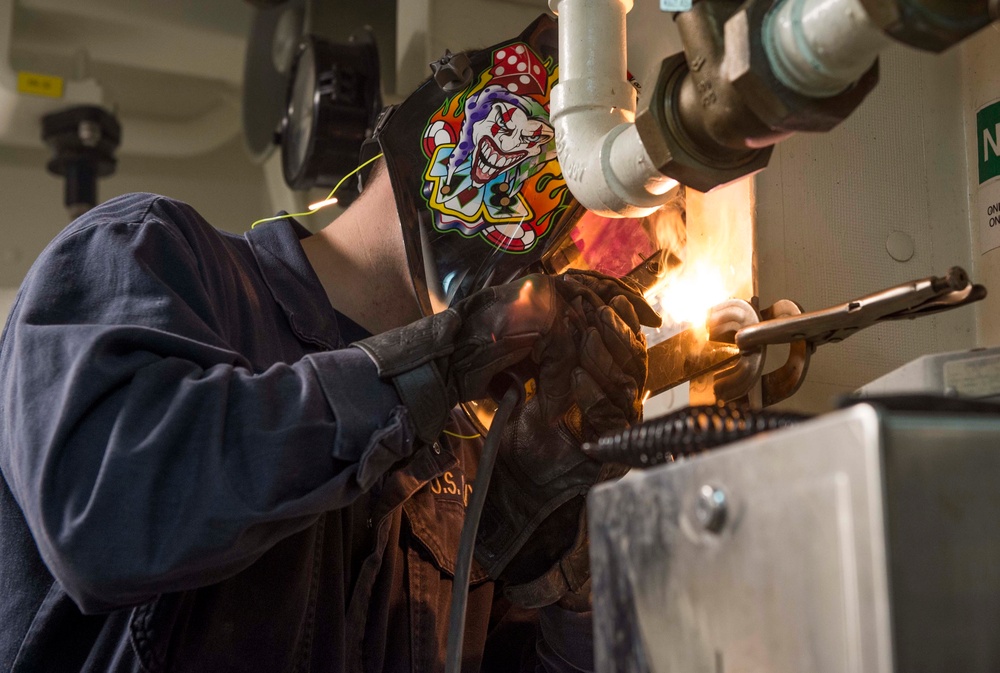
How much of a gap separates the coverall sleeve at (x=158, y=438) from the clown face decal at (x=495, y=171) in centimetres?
45

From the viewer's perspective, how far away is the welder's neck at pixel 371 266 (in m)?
1.71

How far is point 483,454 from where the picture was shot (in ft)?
4.36

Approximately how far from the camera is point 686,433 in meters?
0.80

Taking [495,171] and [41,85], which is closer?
[495,171]

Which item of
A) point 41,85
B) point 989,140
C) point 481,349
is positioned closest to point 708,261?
point 989,140

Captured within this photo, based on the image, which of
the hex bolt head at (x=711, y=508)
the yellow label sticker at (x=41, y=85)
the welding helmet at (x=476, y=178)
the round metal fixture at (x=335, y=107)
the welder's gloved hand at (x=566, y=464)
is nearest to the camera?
the hex bolt head at (x=711, y=508)

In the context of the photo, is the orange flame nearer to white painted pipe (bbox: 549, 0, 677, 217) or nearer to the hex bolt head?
white painted pipe (bbox: 549, 0, 677, 217)

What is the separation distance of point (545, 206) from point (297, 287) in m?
0.40

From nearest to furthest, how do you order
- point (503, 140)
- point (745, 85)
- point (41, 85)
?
point (745, 85) < point (503, 140) < point (41, 85)

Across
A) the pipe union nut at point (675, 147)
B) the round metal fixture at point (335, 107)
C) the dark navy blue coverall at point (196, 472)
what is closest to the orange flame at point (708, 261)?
the dark navy blue coverall at point (196, 472)

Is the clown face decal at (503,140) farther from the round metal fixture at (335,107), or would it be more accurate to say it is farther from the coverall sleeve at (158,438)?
the round metal fixture at (335,107)

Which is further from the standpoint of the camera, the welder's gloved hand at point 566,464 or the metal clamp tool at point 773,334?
the welder's gloved hand at point 566,464

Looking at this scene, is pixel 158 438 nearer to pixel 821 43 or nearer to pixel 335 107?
pixel 821 43

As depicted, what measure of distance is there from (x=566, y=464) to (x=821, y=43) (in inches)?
33.2
